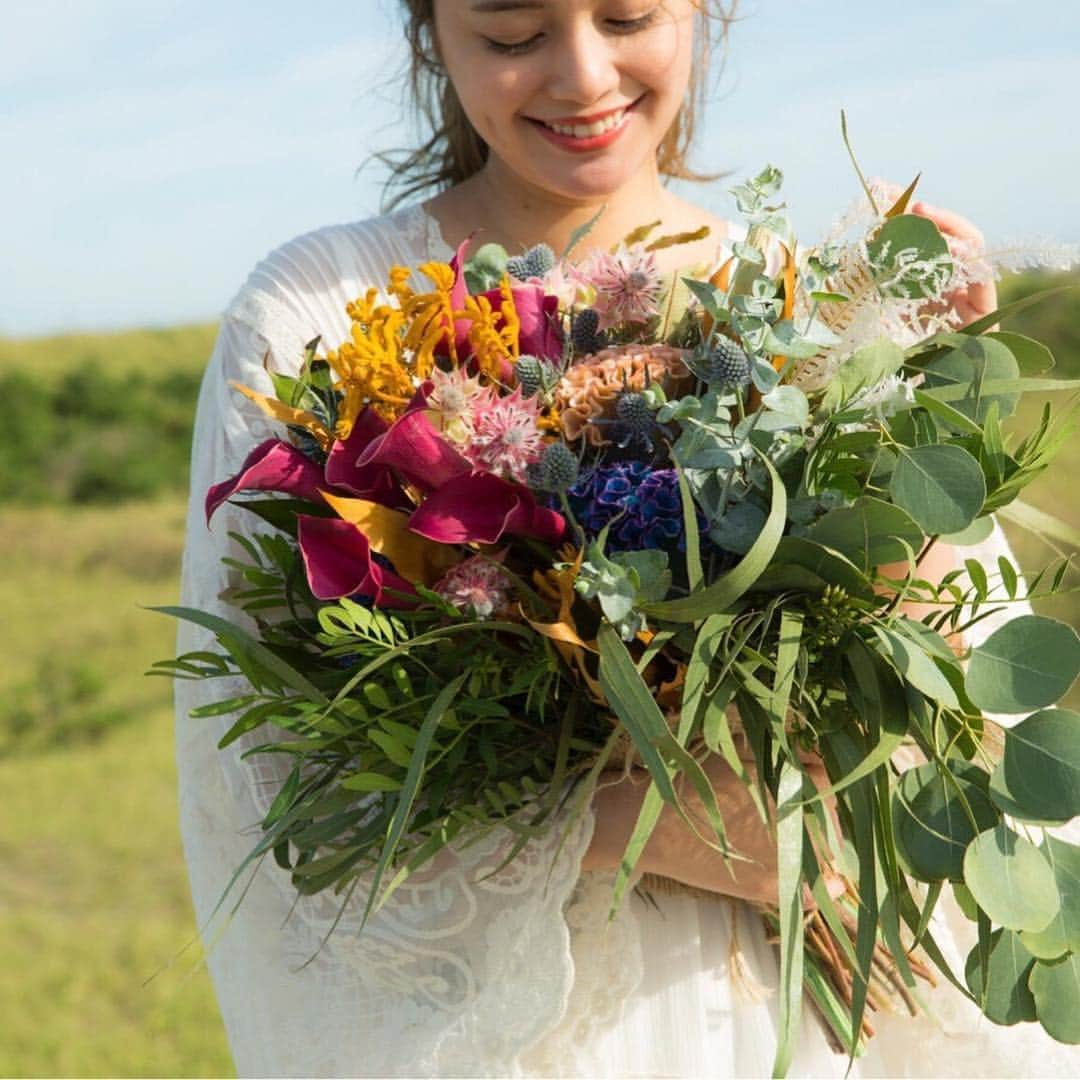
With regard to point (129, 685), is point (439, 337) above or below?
above

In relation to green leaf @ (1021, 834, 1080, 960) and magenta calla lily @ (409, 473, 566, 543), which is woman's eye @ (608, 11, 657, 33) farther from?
green leaf @ (1021, 834, 1080, 960)

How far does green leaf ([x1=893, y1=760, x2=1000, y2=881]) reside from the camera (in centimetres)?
119

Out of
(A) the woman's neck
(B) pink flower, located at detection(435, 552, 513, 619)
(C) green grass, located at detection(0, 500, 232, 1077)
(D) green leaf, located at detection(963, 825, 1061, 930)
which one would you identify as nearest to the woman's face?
(A) the woman's neck

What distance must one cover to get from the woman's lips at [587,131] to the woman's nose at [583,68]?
0.03 metres

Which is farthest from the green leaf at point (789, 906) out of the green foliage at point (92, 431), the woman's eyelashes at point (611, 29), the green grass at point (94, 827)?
the green foliage at point (92, 431)

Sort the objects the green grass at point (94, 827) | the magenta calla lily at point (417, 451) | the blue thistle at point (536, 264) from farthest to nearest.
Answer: the green grass at point (94, 827) → the blue thistle at point (536, 264) → the magenta calla lily at point (417, 451)

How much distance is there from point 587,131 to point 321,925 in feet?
2.90

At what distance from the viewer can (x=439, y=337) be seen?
1.29 m

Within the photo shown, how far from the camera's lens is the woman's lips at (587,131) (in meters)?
1.62

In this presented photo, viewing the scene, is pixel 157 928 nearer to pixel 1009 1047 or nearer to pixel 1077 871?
pixel 1009 1047

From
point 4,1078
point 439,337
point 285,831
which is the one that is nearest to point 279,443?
point 439,337

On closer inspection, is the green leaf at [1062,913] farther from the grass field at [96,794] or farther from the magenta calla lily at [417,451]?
the grass field at [96,794]

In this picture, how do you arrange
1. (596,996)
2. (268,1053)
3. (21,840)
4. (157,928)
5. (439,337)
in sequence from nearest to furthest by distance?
(439,337)
(596,996)
(268,1053)
(157,928)
(21,840)

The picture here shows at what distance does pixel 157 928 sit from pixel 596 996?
12.2ft
